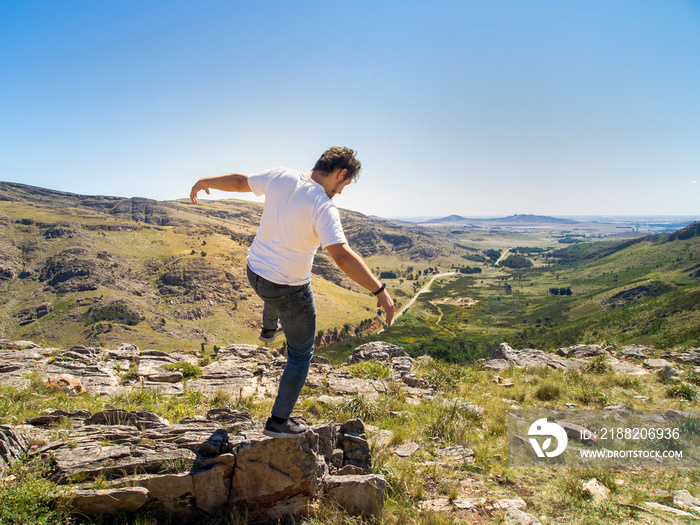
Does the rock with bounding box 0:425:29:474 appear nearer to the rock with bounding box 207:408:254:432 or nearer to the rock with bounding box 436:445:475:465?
the rock with bounding box 207:408:254:432

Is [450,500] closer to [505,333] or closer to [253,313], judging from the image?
[505,333]

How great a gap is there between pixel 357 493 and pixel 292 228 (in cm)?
315

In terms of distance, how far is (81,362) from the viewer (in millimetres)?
9641

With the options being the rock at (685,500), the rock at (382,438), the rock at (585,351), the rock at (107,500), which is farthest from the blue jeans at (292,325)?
the rock at (585,351)

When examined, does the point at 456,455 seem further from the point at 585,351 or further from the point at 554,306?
the point at 554,306

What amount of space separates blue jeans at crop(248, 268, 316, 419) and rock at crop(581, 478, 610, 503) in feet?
13.8

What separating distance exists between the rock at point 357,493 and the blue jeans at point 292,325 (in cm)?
105

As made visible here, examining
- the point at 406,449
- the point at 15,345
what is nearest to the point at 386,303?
the point at 406,449

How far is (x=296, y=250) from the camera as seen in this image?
344 centimetres

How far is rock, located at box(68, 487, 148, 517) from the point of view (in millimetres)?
3023

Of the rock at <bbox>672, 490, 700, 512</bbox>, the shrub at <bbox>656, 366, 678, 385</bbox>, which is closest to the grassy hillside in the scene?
the shrub at <bbox>656, 366, 678, 385</bbox>

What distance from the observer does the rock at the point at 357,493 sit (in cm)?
385

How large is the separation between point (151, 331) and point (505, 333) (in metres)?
96.5

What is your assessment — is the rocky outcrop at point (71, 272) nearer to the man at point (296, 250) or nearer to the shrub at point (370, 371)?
the shrub at point (370, 371)
